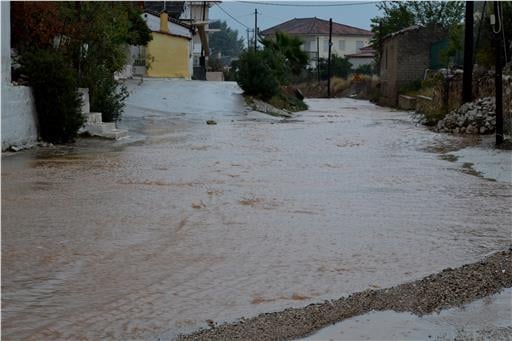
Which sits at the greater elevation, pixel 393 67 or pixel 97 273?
pixel 393 67

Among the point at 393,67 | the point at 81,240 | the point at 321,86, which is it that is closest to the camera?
the point at 81,240

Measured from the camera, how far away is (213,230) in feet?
26.7

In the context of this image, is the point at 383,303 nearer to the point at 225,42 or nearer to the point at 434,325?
the point at 434,325

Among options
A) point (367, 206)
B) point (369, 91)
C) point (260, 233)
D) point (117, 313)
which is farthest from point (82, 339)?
point (369, 91)

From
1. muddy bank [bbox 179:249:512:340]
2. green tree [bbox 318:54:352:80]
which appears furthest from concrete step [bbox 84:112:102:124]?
green tree [bbox 318:54:352:80]

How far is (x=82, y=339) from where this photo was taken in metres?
4.66

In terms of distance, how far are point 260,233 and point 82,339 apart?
3.51 meters

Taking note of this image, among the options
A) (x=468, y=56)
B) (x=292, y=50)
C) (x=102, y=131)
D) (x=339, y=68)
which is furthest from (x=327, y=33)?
(x=102, y=131)

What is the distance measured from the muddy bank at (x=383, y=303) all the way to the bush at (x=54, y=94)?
11973 millimetres

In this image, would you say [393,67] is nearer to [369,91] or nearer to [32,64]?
[369,91]

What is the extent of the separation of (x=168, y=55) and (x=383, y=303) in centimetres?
4426

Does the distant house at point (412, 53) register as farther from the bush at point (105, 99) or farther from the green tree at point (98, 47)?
the bush at point (105, 99)

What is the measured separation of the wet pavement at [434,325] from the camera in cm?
438

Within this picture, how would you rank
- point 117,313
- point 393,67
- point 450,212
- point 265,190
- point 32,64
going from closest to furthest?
1. point 117,313
2. point 450,212
3. point 265,190
4. point 32,64
5. point 393,67
